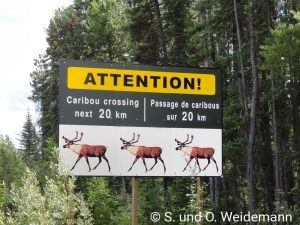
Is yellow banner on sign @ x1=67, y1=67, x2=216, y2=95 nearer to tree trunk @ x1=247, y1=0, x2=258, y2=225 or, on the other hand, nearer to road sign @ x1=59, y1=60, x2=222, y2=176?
road sign @ x1=59, y1=60, x2=222, y2=176

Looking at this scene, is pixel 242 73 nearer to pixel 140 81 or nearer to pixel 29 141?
pixel 140 81

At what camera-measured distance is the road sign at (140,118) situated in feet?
27.4

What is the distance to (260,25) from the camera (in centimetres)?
2241

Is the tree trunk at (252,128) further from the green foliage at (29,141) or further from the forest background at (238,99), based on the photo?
the green foliage at (29,141)

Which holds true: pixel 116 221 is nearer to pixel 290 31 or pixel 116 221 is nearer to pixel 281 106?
pixel 281 106

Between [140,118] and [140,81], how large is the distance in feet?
2.06

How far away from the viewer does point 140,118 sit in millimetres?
8641

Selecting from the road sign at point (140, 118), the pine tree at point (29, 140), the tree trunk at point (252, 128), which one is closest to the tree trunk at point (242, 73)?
the tree trunk at point (252, 128)

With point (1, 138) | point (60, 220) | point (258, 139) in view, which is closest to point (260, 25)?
point (258, 139)

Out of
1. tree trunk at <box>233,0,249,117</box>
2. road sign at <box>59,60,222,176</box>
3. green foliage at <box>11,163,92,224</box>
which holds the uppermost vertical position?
tree trunk at <box>233,0,249,117</box>

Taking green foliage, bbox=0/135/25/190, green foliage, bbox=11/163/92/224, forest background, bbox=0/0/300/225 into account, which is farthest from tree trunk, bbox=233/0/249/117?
green foliage, bbox=0/135/25/190

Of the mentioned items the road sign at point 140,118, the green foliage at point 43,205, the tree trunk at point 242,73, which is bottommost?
the green foliage at point 43,205

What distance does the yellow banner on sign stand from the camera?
27.6ft

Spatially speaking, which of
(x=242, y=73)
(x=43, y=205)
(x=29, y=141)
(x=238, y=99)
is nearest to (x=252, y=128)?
(x=242, y=73)
